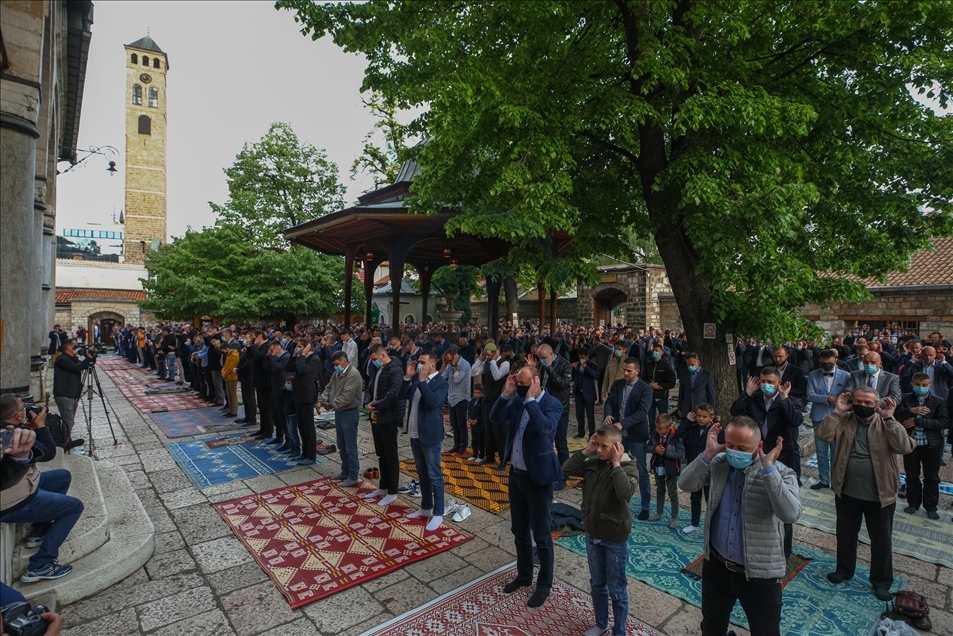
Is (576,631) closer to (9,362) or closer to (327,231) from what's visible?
(9,362)

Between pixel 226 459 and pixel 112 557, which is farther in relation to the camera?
pixel 226 459

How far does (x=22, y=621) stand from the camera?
8.07 ft

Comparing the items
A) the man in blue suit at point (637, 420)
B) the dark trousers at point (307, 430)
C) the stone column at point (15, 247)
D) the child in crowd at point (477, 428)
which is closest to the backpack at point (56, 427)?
the stone column at point (15, 247)

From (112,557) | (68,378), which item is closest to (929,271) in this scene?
(112,557)

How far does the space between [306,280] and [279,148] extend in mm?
11181

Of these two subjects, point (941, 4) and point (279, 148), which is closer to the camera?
point (941, 4)

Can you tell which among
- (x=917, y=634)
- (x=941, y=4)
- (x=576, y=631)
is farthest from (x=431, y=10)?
(x=917, y=634)

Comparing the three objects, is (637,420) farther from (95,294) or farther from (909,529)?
(95,294)

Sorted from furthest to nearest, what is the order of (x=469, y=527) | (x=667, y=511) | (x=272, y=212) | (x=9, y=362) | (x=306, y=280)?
1. (x=272, y=212)
2. (x=306, y=280)
3. (x=667, y=511)
4. (x=469, y=527)
5. (x=9, y=362)

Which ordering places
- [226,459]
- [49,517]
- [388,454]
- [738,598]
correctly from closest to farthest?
[738,598] → [49,517] → [388,454] → [226,459]

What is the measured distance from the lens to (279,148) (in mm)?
29891

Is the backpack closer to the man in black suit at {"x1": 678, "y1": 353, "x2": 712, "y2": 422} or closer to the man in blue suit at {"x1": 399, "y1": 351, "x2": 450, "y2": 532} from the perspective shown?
the man in blue suit at {"x1": 399, "y1": 351, "x2": 450, "y2": 532}

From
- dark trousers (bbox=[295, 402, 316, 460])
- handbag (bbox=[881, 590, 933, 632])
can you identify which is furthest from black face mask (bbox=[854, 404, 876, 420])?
dark trousers (bbox=[295, 402, 316, 460])

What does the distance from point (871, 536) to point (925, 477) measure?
2432 millimetres
